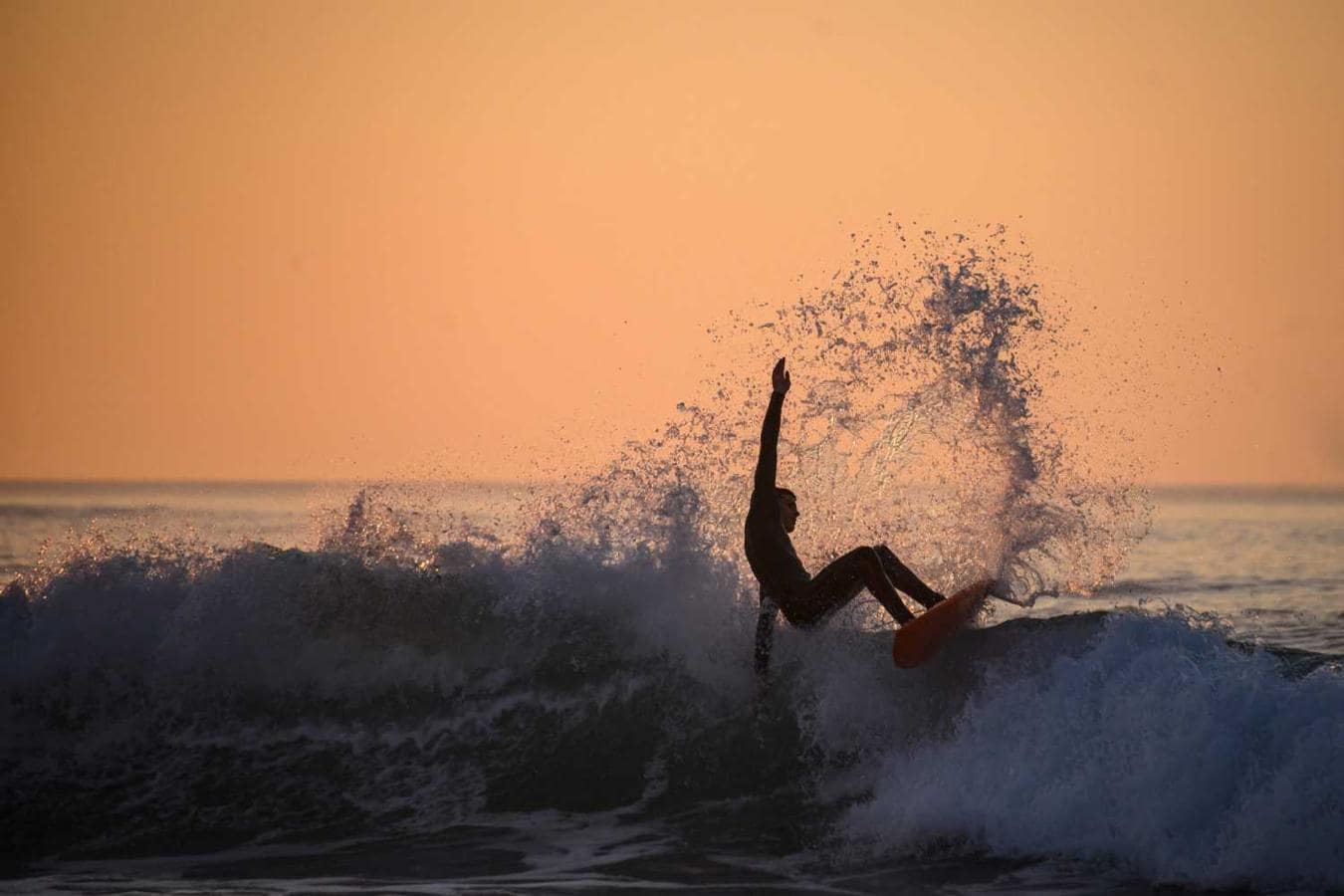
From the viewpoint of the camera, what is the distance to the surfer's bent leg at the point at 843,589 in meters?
10.8

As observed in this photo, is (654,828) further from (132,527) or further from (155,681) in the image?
(132,527)

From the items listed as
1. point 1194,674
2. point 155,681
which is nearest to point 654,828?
point 1194,674

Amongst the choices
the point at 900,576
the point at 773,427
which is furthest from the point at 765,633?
the point at 773,427

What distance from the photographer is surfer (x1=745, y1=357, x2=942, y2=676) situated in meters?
10.8

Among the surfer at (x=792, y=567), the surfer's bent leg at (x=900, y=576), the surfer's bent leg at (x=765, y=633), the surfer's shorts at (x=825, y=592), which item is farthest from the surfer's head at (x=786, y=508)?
the surfer's bent leg at (x=900, y=576)

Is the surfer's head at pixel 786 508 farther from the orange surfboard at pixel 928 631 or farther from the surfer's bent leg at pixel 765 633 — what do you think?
the orange surfboard at pixel 928 631

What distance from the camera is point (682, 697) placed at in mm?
13266

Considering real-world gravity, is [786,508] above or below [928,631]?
above

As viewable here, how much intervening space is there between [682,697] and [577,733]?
89 centimetres

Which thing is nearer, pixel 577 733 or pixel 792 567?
pixel 792 567

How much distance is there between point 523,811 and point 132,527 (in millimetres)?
6523

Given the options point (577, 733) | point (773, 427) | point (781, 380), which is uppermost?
point (781, 380)

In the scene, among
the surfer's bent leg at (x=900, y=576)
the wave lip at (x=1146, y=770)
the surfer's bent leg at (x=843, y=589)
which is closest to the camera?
the wave lip at (x=1146, y=770)

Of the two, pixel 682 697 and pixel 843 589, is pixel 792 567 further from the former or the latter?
pixel 682 697
